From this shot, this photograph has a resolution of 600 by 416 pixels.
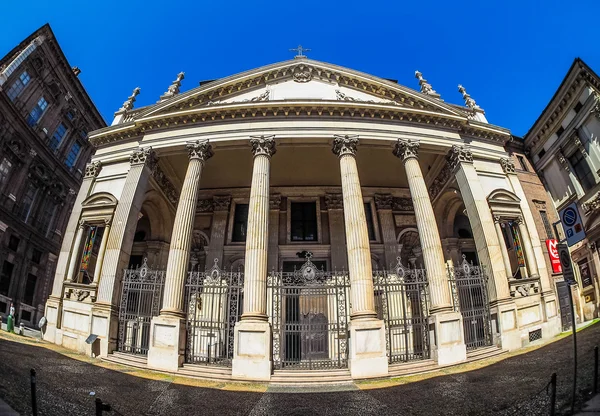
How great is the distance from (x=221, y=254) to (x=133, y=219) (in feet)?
18.6

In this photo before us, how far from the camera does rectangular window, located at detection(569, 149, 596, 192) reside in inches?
709

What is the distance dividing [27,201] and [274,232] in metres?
19.1

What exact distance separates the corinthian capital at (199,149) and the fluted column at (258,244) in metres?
2.46

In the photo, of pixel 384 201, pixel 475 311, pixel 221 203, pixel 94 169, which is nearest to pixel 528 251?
pixel 475 311

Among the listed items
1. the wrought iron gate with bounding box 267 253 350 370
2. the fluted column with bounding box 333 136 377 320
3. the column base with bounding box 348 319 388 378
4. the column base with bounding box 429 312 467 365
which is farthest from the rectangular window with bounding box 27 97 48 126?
the column base with bounding box 429 312 467 365

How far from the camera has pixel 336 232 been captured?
19688 millimetres

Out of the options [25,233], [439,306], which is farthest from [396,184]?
[25,233]

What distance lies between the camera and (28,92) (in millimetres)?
24797

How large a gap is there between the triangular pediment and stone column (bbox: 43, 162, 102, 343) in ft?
13.2

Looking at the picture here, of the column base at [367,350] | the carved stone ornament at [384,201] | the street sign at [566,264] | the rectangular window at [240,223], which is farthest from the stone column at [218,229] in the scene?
the street sign at [566,264]

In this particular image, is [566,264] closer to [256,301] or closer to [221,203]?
[256,301]

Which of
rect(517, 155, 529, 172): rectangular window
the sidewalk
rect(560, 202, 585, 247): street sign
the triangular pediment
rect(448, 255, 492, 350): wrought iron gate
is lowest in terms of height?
the sidewalk

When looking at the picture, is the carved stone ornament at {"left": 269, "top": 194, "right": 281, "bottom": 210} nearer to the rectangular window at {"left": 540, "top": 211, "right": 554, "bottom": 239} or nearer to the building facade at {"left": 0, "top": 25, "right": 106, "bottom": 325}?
the rectangular window at {"left": 540, "top": 211, "right": 554, "bottom": 239}

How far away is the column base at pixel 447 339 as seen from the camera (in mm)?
11156
